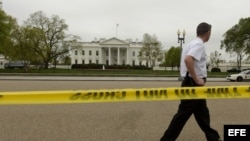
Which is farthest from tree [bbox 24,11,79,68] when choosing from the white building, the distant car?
the white building

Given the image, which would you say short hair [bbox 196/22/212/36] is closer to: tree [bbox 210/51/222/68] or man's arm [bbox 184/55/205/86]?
man's arm [bbox 184/55/205/86]

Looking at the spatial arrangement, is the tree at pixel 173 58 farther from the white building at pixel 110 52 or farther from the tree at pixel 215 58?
the white building at pixel 110 52

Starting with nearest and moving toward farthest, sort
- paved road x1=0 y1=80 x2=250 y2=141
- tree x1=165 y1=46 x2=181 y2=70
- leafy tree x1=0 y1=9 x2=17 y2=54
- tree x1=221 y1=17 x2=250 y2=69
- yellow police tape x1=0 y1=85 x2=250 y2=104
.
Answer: yellow police tape x1=0 y1=85 x2=250 y2=104 < paved road x1=0 y1=80 x2=250 y2=141 < leafy tree x1=0 y1=9 x2=17 y2=54 < tree x1=221 y1=17 x2=250 y2=69 < tree x1=165 y1=46 x2=181 y2=70

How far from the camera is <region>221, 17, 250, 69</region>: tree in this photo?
62.0 m

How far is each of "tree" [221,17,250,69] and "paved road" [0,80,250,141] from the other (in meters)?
55.0

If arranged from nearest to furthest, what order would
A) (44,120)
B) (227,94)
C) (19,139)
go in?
(227,94) < (19,139) < (44,120)

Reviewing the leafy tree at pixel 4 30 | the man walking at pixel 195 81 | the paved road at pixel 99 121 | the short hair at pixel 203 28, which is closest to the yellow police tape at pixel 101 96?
the man walking at pixel 195 81

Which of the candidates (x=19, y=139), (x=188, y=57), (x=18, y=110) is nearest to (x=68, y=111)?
(x=18, y=110)

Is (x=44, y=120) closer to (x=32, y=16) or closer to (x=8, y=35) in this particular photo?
(x=8, y=35)

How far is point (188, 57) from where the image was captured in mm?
4773

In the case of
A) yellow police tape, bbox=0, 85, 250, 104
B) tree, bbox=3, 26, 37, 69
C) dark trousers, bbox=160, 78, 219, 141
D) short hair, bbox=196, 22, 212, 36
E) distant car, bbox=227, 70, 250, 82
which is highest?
tree, bbox=3, 26, 37, 69

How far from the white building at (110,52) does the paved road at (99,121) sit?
11492 centimetres

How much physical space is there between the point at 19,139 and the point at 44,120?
1.89 m

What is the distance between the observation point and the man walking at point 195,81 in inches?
190
